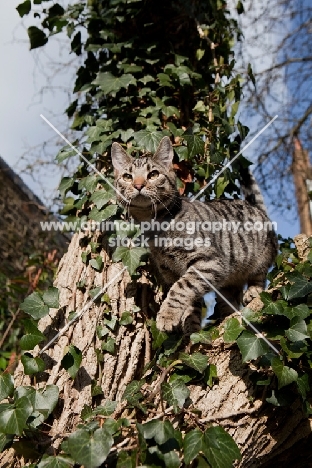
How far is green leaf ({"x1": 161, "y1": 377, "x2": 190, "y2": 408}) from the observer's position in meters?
2.30

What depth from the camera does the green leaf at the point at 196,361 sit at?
242 cm

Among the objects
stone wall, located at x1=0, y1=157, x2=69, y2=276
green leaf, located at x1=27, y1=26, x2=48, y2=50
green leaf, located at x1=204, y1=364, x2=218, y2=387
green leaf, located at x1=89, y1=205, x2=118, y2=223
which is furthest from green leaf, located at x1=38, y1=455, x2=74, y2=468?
stone wall, located at x1=0, y1=157, x2=69, y2=276

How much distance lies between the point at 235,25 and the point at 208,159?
4.90ft

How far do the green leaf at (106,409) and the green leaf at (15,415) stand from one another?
324 mm

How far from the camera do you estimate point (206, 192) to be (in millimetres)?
3584

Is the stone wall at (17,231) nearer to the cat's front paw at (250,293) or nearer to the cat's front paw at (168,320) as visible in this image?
the cat's front paw at (250,293)

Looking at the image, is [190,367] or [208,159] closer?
[190,367]

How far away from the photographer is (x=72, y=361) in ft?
8.57

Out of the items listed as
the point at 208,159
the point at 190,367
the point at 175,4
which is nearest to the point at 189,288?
the point at 190,367

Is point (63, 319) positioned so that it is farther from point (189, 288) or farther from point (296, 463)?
point (296, 463)

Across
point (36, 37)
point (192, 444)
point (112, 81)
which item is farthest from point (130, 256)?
point (36, 37)

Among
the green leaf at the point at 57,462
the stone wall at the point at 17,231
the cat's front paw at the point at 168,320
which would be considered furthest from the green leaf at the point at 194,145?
the stone wall at the point at 17,231

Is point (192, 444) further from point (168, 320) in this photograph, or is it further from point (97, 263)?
point (97, 263)

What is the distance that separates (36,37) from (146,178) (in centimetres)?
163
